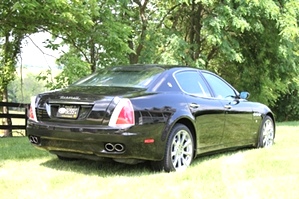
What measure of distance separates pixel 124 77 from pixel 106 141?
1.29m

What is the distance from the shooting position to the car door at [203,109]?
5820 millimetres

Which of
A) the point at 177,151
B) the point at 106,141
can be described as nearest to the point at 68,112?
the point at 106,141

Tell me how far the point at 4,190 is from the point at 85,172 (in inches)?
45.7

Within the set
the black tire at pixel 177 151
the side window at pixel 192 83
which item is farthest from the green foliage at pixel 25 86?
the black tire at pixel 177 151

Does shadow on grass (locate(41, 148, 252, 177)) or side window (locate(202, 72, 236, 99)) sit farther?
side window (locate(202, 72, 236, 99))

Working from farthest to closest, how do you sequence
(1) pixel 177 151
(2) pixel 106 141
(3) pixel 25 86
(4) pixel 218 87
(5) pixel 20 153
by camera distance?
(3) pixel 25 86 → (4) pixel 218 87 → (5) pixel 20 153 → (1) pixel 177 151 → (2) pixel 106 141

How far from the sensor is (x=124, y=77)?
583 centimetres

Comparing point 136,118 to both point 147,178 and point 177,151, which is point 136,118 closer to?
point 147,178

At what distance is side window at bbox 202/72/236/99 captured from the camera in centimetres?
660

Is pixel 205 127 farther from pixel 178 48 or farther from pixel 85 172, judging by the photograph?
pixel 178 48

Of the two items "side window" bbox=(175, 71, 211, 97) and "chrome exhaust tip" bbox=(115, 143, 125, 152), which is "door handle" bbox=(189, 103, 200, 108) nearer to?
"side window" bbox=(175, 71, 211, 97)

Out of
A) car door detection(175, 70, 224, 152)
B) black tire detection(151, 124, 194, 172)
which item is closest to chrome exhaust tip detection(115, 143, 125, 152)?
black tire detection(151, 124, 194, 172)

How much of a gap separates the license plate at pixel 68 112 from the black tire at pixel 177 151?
1145 millimetres

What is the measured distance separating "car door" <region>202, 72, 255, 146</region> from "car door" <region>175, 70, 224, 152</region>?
19 centimetres
